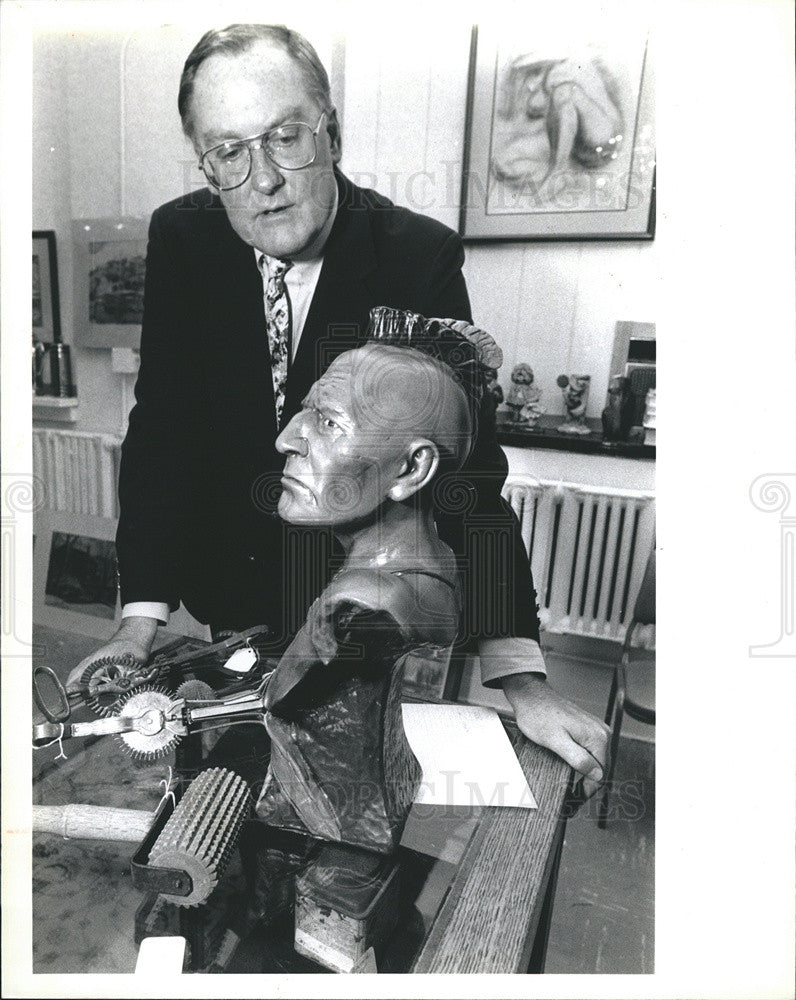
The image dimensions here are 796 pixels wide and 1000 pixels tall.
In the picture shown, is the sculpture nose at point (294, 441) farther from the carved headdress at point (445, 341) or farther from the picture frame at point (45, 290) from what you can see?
the picture frame at point (45, 290)

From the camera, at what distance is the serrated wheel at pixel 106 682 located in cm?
79

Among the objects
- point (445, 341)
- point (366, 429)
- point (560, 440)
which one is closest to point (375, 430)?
point (366, 429)

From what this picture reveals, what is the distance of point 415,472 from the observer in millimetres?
760

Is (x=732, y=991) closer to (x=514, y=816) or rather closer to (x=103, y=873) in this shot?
(x=514, y=816)

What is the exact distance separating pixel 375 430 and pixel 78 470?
381mm

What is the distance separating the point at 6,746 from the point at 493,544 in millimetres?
636

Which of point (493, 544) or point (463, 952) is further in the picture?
point (493, 544)

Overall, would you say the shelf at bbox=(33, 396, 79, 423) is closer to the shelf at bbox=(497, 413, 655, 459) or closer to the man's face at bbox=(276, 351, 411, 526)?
the man's face at bbox=(276, 351, 411, 526)

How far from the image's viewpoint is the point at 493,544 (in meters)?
0.83

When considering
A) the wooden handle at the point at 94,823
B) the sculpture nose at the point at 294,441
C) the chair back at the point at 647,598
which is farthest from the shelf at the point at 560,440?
the wooden handle at the point at 94,823

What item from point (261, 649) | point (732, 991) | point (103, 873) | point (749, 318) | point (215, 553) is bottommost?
point (732, 991)

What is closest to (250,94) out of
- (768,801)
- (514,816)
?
(514,816)

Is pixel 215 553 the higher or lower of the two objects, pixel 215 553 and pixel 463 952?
the higher

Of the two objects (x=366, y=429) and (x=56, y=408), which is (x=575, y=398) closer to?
(x=366, y=429)
